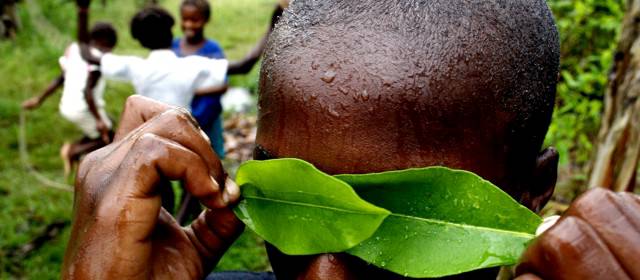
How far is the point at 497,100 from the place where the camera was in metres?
1.33

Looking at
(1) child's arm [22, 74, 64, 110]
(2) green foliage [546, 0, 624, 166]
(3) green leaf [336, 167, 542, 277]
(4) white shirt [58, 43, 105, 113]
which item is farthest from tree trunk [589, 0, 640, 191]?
(1) child's arm [22, 74, 64, 110]

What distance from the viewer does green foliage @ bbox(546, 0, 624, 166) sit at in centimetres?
409

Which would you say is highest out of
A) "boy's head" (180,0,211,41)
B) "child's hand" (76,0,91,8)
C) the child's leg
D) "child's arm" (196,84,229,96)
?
"child's hand" (76,0,91,8)

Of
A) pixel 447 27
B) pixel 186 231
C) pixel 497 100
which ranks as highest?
pixel 447 27

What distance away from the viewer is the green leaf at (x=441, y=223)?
116 centimetres

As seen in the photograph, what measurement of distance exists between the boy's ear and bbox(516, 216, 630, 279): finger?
0.54 metres

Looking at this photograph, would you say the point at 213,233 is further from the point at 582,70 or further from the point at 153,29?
the point at 582,70

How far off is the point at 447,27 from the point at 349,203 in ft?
1.43

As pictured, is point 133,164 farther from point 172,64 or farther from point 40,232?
point 40,232

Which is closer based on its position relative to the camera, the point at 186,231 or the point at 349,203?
the point at 349,203

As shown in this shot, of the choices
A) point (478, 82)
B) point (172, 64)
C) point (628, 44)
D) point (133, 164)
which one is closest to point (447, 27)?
point (478, 82)

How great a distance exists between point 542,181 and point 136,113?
1.11 metres

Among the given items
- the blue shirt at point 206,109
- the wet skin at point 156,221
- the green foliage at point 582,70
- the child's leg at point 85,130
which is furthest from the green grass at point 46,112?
the wet skin at point 156,221

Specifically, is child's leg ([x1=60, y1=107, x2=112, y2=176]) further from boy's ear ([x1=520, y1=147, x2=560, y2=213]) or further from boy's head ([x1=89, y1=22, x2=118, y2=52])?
boy's ear ([x1=520, y1=147, x2=560, y2=213])
